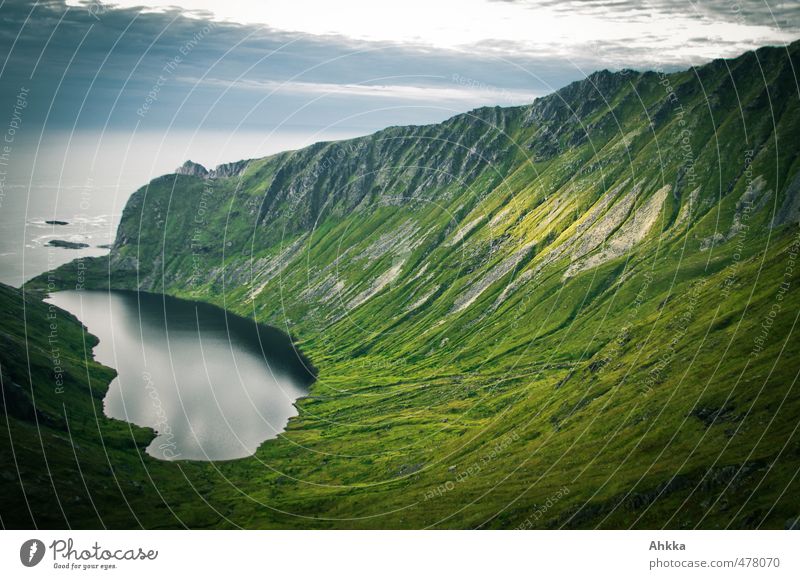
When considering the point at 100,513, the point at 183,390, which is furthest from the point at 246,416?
the point at 100,513

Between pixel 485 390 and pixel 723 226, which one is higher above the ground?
pixel 723 226

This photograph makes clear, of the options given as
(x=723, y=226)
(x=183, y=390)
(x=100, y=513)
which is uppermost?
(x=723, y=226)

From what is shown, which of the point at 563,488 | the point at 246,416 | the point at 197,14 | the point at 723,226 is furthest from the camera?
the point at 723,226

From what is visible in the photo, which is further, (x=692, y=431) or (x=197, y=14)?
(x=692, y=431)
